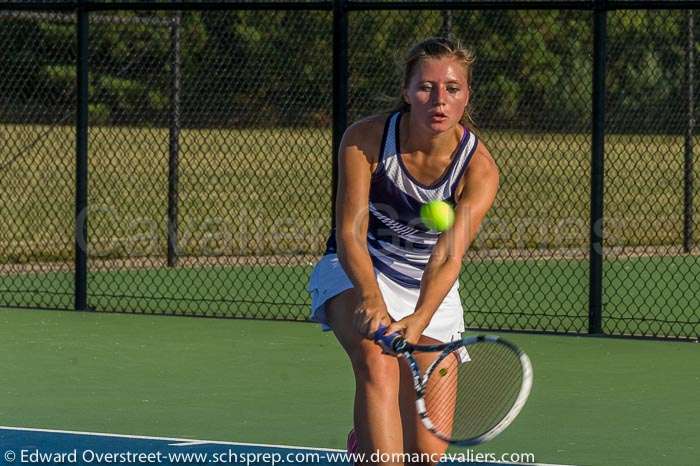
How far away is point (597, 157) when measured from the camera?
35.1ft

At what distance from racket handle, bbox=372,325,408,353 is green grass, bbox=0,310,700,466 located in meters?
2.02

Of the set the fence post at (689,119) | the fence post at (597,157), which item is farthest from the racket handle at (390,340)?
the fence post at (689,119)

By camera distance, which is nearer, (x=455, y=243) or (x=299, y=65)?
(x=455, y=243)

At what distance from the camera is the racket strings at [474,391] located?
5.35 m

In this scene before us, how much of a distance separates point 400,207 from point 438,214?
0.14 metres

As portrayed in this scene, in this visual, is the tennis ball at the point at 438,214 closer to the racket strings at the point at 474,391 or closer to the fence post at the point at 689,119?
the racket strings at the point at 474,391

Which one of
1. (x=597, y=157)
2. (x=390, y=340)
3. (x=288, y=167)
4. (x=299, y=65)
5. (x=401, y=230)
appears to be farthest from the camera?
(x=299, y=65)

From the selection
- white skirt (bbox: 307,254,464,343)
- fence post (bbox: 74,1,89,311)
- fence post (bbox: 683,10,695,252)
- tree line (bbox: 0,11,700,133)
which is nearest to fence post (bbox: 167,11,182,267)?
fence post (bbox: 74,1,89,311)

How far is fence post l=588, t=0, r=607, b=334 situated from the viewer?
10562 millimetres

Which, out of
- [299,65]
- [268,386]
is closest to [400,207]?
[268,386]

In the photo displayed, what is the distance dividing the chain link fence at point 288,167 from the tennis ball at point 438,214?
0.50 metres

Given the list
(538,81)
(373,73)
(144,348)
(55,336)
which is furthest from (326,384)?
(538,81)

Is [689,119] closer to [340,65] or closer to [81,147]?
[340,65]

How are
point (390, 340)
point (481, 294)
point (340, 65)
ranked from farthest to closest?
point (481, 294) → point (340, 65) → point (390, 340)
